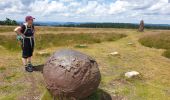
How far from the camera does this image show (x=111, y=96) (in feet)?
40.9

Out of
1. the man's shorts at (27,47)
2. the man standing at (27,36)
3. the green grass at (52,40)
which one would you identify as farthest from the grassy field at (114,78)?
the green grass at (52,40)

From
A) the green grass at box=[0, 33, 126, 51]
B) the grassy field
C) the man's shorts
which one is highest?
the man's shorts

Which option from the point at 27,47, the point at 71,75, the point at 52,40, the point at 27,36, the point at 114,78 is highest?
the point at 27,36

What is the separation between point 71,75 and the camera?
9930mm

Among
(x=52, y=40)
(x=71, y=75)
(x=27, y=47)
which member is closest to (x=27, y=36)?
(x=27, y=47)

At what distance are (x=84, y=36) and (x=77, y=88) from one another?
81.8 ft

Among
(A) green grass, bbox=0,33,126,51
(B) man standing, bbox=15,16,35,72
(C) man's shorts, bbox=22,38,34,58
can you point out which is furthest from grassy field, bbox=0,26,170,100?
(A) green grass, bbox=0,33,126,51

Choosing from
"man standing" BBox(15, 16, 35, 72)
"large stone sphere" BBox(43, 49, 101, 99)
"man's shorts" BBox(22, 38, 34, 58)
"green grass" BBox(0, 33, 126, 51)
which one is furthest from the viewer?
"green grass" BBox(0, 33, 126, 51)

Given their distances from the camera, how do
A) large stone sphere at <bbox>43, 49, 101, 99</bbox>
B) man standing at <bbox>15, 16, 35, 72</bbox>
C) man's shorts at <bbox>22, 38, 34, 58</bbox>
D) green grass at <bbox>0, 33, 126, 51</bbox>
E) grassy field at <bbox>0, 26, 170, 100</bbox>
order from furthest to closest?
1. green grass at <bbox>0, 33, 126, 51</bbox>
2. man's shorts at <bbox>22, 38, 34, 58</bbox>
3. man standing at <bbox>15, 16, 35, 72</bbox>
4. grassy field at <bbox>0, 26, 170, 100</bbox>
5. large stone sphere at <bbox>43, 49, 101, 99</bbox>

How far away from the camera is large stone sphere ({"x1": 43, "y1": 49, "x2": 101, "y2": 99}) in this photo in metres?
9.95

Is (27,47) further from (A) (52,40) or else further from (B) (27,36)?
(A) (52,40)

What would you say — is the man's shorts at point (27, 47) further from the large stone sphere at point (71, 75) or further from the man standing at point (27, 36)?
the large stone sphere at point (71, 75)

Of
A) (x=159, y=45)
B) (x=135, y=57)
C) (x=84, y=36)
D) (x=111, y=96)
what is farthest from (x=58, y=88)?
(x=84, y=36)

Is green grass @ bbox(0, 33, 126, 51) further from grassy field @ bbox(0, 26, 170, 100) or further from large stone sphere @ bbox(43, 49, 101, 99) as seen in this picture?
large stone sphere @ bbox(43, 49, 101, 99)
